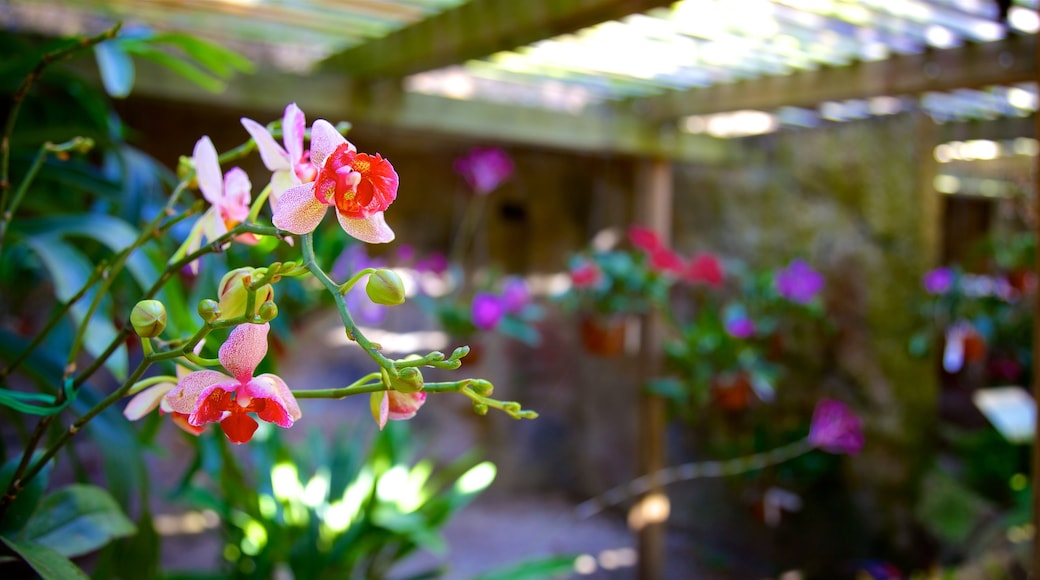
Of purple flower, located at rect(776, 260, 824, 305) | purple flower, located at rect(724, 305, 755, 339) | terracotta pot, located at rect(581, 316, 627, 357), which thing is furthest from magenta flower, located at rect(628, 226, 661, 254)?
purple flower, located at rect(776, 260, 824, 305)

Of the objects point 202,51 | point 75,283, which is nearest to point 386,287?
point 75,283

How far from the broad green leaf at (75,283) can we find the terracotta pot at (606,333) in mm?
2340

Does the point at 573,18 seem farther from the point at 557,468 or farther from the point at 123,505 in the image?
the point at 557,468

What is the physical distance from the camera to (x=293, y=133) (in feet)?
1.42

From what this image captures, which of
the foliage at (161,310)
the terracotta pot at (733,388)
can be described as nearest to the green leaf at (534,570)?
the foliage at (161,310)

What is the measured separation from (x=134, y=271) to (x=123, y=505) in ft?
0.90

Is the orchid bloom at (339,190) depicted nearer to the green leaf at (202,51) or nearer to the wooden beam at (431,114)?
the green leaf at (202,51)

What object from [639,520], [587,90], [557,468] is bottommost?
[557,468]

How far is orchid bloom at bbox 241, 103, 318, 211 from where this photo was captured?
0.43 metres

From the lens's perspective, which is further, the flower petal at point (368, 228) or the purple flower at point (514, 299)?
the purple flower at point (514, 299)

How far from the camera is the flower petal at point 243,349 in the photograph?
1.21ft

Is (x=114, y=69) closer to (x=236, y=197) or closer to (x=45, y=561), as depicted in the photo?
(x=236, y=197)

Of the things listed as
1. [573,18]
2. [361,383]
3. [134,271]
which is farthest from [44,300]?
[361,383]

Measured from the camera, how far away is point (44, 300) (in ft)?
9.73
